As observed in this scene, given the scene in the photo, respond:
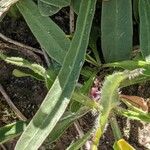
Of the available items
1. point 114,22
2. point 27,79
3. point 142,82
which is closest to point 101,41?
point 114,22

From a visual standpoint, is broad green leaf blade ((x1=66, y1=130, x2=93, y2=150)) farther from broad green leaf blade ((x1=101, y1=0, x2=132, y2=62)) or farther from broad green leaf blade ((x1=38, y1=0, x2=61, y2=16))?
broad green leaf blade ((x1=38, y1=0, x2=61, y2=16))

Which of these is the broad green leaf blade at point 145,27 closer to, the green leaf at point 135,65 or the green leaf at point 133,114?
the green leaf at point 135,65

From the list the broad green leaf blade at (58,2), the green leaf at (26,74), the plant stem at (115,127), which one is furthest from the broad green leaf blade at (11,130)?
the broad green leaf blade at (58,2)

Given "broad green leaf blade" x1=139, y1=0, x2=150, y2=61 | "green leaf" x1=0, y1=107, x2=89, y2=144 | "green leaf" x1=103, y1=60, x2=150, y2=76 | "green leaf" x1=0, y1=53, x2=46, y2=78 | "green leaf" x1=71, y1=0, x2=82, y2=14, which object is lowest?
"green leaf" x1=0, y1=107, x2=89, y2=144

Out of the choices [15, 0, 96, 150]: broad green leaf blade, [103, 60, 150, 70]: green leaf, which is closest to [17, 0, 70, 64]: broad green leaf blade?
[15, 0, 96, 150]: broad green leaf blade

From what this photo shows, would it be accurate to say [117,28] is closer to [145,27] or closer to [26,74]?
[145,27]

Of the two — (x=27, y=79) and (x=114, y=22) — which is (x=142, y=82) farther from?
(x=27, y=79)

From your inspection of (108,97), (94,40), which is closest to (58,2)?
(94,40)
